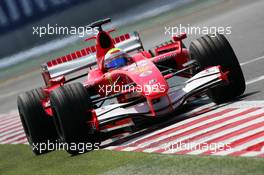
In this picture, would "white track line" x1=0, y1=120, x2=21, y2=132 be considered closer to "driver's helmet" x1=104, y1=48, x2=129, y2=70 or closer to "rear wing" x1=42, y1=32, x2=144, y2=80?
"rear wing" x1=42, y1=32, x2=144, y2=80

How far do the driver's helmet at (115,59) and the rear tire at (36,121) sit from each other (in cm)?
114

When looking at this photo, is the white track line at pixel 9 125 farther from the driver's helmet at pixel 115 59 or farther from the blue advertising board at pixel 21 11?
the blue advertising board at pixel 21 11

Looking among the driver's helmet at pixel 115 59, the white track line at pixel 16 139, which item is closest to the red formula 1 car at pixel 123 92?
the driver's helmet at pixel 115 59

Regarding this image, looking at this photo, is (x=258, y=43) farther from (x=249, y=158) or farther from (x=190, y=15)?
(x=190, y=15)

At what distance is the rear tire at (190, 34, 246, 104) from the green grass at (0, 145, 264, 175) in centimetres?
201

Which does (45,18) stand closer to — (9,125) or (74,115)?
(9,125)

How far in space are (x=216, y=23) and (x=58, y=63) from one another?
501 inches

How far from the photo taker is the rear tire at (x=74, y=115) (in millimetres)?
10547

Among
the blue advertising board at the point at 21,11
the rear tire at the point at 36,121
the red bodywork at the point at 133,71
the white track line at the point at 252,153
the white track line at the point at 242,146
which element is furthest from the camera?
the blue advertising board at the point at 21,11

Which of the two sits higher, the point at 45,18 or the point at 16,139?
the point at 16,139

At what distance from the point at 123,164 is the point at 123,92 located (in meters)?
2.32

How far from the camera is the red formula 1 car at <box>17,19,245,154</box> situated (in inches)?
418

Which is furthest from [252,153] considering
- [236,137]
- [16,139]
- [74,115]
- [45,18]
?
[45,18]

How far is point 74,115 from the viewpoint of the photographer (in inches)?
415
